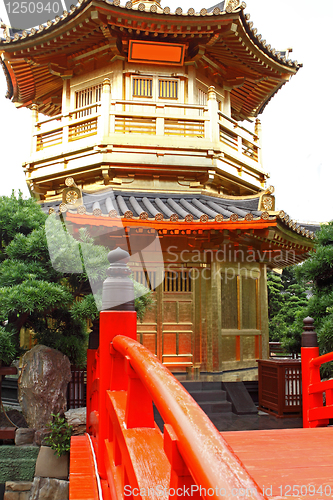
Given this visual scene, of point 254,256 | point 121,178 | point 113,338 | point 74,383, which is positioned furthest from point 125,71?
point 113,338

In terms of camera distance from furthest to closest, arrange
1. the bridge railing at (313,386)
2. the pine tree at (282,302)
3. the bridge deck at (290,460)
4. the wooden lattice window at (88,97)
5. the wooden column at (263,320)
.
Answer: the pine tree at (282,302) < the wooden lattice window at (88,97) < the wooden column at (263,320) < the bridge railing at (313,386) < the bridge deck at (290,460)

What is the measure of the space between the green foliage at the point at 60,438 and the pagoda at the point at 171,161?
2910mm

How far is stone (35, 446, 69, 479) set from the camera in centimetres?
570

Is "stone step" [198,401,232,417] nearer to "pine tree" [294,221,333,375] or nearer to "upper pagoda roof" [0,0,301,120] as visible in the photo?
"pine tree" [294,221,333,375]

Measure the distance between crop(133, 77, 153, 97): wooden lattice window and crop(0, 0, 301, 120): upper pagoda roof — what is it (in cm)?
68

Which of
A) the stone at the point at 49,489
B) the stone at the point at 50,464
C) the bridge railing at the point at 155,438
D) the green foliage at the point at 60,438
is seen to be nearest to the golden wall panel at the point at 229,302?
the green foliage at the point at 60,438

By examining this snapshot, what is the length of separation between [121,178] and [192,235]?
2.63 meters

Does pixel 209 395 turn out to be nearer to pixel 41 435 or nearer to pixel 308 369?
pixel 308 369

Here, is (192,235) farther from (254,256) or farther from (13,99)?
(13,99)

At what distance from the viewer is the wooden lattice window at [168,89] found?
10.4m

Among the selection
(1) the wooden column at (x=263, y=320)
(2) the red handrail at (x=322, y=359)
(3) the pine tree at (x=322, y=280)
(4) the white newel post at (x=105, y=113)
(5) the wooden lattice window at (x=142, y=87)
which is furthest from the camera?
(5) the wooden lattice window at (x=142, y=87)

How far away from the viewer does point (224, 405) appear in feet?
25.5

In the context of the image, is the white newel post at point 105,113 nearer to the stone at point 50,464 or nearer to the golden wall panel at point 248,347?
the golden wall panel at point 248,347

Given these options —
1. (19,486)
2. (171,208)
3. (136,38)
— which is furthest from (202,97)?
(19,486)
